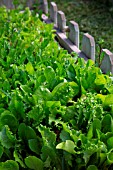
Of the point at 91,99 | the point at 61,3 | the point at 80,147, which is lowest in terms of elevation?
the point at 61,3

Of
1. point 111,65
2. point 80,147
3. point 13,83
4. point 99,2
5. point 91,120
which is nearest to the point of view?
point 80,147

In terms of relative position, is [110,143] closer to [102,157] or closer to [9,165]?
[102,157]

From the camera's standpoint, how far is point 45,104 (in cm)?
169

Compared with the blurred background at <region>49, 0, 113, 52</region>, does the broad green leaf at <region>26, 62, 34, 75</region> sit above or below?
above

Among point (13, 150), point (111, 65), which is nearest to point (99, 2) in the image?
point (111, 65)

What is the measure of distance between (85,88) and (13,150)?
0.46 m

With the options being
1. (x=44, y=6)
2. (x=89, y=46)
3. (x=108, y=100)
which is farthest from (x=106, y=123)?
(x=44, y=6)

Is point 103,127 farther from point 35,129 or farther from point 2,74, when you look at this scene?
point 2,74

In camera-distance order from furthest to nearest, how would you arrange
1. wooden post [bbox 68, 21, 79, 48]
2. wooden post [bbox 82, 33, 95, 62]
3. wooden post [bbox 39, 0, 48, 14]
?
wooden post [bbox 39, 0, 48, 14], wooden post [bbox 68, 21, 79, 48], wooden post [bbox 82, 33, 95, 62]

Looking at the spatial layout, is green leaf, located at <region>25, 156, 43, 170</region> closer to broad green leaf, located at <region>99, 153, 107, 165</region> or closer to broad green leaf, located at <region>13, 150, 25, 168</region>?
broad green leaf, located at <region>13, 150, 25, 168</region>

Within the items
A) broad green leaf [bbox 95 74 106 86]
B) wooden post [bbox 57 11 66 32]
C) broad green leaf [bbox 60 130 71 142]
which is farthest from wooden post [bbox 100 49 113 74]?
wooden post [bbox 57 11 66 32]

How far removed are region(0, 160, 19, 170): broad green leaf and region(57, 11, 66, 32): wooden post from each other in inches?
77.2

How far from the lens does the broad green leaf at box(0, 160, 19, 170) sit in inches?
60.2

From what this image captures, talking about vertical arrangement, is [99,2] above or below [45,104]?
below
